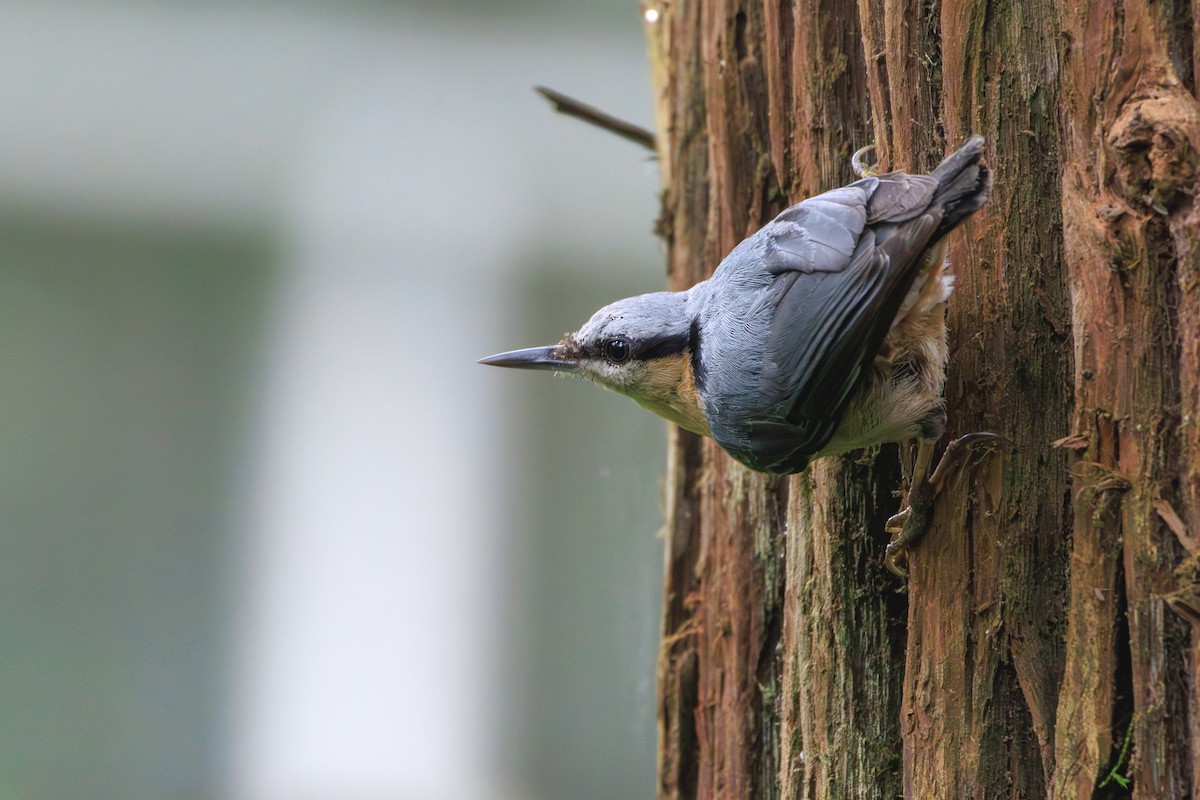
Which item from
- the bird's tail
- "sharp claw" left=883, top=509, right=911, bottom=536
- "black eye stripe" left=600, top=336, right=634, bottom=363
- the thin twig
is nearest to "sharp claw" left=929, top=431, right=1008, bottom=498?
"sharp claw" left=883, top=509, right=911, bottom=536

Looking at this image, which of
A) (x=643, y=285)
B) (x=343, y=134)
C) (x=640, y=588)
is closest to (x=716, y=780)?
(x=640, y=588)

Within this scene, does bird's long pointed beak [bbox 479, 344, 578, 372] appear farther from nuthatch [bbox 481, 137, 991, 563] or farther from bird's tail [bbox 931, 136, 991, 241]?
bird's tail [bbox 931, 136, 991, 241]

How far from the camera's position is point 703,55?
2434 millimetres

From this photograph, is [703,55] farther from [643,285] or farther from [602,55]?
[602,55]

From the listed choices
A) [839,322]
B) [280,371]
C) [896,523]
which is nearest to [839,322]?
[839,322]

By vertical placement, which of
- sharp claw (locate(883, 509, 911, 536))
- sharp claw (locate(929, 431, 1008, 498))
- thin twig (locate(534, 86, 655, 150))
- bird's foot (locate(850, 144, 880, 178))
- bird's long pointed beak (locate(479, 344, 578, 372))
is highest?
thin twig (locate(534, 86, 655, 150))

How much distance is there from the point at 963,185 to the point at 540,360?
3.49 feet

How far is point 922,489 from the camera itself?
5.65 ft

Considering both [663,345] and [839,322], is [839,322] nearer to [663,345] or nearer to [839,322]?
[839,322]

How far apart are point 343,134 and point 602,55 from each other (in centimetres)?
132

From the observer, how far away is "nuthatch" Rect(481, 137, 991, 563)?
1632 mm

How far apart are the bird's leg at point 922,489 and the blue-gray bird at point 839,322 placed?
5 cm

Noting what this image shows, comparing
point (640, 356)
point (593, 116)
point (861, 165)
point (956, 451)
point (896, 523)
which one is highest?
point (593, 116)

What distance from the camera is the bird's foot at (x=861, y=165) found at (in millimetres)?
1922
